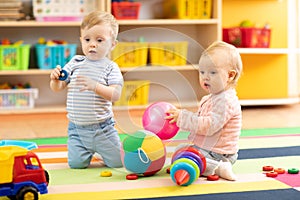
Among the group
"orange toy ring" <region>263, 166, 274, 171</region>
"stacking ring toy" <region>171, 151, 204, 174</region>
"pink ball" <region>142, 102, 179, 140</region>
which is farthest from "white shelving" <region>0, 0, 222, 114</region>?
"stacking ring toy" <region>171, 151, 204, 174</region>

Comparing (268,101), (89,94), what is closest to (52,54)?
(268,101)

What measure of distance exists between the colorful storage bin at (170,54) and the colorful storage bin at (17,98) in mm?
630

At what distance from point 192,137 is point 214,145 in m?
0.06

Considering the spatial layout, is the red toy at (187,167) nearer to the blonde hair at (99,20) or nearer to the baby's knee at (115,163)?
the baby's knee at (115,163)

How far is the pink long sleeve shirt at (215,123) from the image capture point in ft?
4.93

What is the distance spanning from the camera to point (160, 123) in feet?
5.26

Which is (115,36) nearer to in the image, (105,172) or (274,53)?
(105,172)

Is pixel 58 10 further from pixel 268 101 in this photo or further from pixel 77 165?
pixel 77 165

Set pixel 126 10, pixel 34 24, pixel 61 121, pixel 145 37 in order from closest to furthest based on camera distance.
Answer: pixel 61 121 → pixel 34 24 → pixel 126 10 → pixel 145 37

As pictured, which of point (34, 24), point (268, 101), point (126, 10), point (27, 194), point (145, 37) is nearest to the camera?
point (27, 194)

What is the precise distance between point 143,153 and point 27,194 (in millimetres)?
344

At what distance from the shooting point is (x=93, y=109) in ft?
5.41

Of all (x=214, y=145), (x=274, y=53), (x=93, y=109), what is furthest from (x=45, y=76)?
(x=214, y=145)

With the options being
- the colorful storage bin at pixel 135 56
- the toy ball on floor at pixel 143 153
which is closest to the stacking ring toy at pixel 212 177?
the toy ball on floor at pixel 143 153
